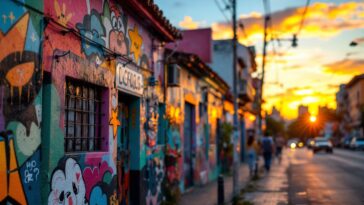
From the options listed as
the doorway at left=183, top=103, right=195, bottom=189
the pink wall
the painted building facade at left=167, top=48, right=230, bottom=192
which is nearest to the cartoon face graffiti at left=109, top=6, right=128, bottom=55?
the painted building facade at left=167, top=48, right=230, bottom=192

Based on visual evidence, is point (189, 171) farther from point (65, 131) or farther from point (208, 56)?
point (65, 131)

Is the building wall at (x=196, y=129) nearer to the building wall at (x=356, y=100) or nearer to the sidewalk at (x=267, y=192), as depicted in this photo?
the sidewalk at (x=267, y=192)

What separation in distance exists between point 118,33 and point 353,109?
88.5m

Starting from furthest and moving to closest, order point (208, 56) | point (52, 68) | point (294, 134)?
1. point (294, 134)
2. point (208, 56)
3. point (52, 68)

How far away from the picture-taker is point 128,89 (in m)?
9.55

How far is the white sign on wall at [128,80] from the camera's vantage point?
9.03 meters

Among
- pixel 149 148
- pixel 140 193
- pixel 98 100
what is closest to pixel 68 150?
pixel 98 100

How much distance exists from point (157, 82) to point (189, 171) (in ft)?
18.0

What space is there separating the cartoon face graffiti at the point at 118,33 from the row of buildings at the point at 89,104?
0.07ft

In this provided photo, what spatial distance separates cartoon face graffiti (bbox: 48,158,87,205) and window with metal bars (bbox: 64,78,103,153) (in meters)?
0.40

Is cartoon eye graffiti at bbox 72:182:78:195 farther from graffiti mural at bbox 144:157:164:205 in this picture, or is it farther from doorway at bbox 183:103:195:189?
doorway at bbox 183:103:195:189

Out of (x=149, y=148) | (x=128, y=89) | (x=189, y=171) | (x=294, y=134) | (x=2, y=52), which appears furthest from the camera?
(x=294, y=134)

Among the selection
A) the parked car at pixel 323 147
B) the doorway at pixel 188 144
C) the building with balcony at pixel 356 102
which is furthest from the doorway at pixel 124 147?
the building with balcony at pixel 356 102

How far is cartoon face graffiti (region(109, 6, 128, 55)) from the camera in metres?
8.69
